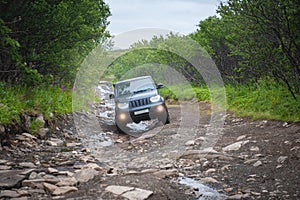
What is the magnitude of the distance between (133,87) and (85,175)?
7308 mm

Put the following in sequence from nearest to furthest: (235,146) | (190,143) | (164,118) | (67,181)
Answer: (67,181) → (235,146) → (190,143) → (164,118)

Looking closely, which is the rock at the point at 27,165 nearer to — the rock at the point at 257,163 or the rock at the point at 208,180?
the rock at the point at 208,180

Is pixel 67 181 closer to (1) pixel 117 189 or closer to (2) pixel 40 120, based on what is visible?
(1) pixel 117 189

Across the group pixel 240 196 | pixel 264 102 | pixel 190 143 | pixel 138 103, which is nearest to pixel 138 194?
pixel 240 196

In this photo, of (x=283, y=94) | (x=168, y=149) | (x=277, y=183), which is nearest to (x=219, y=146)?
(x=168, y=149)

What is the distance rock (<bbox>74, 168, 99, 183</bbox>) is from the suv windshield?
21.4ft

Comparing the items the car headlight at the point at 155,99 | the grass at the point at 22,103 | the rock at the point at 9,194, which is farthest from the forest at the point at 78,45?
the rock at the point at 9,194

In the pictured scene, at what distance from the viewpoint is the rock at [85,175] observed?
493 centimetres

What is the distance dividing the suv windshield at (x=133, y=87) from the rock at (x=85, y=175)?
6.52 m

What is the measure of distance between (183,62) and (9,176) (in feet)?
74.6

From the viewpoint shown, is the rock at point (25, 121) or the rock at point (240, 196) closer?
the rock at point (240, 196)

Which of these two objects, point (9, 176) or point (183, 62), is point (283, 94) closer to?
point (9, 176)

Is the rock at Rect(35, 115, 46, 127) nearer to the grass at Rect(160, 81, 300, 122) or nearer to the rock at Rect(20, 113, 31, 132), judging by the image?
the rock at Rect(20, 113, 31, 132)

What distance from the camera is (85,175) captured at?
5.11 metres
